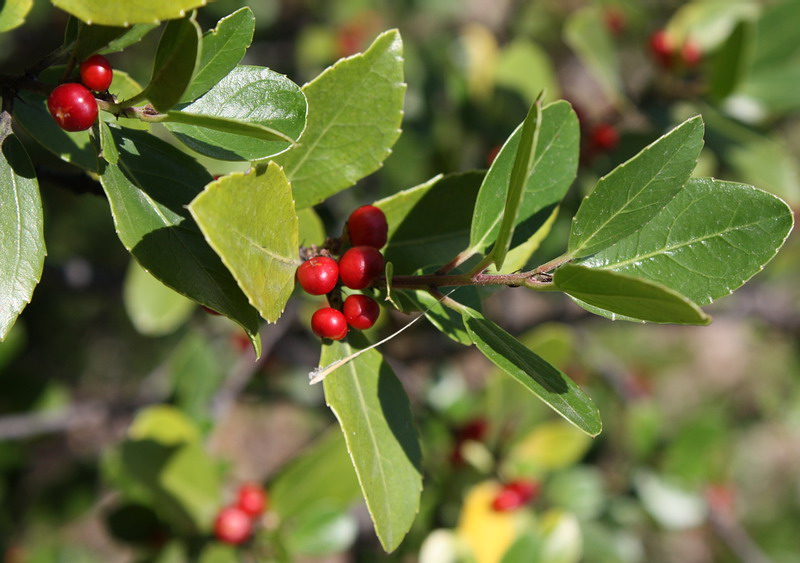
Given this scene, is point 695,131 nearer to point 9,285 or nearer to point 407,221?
point 407,221

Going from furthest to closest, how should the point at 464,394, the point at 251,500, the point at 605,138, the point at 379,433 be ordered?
the point at 464,394 < the point at 605,138 < the point at 251,500 < the point at 379,433

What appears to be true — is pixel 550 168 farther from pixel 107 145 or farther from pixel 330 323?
pixel 107 145

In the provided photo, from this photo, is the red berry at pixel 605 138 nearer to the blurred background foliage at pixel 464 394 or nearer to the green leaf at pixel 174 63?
the blurred background foliage at pixel 464 394

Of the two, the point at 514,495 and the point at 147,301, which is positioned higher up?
the point at 147,301

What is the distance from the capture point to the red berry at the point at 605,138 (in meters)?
1.88

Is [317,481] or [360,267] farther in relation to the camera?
[317,481]

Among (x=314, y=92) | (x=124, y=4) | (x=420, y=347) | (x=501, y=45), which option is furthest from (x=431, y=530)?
(x=501, y=45)

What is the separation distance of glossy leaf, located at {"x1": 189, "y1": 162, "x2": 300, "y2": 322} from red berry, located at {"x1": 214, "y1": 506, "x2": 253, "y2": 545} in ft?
3.54

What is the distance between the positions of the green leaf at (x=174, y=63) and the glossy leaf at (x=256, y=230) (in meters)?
0.11

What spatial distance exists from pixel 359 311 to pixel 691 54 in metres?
1.61

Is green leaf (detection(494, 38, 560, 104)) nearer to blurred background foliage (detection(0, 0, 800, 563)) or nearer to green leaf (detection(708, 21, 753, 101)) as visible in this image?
blurred background foliage (detection(0, 0, 800, 563))

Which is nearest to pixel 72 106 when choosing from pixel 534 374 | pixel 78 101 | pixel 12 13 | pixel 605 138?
pixel 78 101

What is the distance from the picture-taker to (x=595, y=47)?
6.31 ft

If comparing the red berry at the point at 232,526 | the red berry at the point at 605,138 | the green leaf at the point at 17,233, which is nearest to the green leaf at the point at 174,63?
the green leaf at the point at 17,233
